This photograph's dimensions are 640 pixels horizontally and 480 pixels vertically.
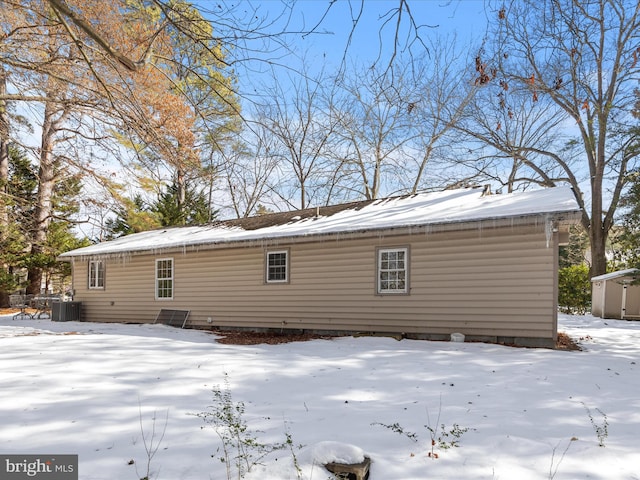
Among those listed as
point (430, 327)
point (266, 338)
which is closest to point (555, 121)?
point (430, 327)

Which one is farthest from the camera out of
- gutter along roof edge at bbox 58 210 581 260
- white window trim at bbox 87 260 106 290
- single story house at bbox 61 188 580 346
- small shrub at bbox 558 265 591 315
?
small shrub at bbox 558 265 591 315

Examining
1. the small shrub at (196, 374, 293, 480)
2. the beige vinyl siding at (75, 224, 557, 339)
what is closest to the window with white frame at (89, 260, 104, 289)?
the beige vinyl siding at (75, 224, 557, 339)

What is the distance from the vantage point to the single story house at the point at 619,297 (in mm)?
15977

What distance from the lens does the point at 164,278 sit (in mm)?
13539

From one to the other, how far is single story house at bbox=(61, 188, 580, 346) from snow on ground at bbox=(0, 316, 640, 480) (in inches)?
65.3

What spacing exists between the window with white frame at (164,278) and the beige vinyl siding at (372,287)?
0.23m

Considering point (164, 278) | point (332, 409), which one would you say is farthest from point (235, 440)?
point (164, 278)

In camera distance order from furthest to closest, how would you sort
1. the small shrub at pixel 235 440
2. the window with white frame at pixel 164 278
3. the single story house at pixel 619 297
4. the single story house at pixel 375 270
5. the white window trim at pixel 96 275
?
the single story house at pixel 619 297 < the white window trim at pixel 96 275 < the window with white frame at pixel 164 278 < the single story house at pixel 375 270 < the small shrub at pixel 235 440

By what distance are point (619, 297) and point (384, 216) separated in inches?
473

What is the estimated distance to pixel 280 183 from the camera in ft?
92.7

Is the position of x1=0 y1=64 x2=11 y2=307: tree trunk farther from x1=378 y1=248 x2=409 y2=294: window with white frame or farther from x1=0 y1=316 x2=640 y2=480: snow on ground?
x1=378 y1=248 x2=409 y2=294: window with white frame

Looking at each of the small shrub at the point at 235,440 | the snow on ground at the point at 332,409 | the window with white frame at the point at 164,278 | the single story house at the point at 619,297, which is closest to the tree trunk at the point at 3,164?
the window with white frame at the point at 164,278

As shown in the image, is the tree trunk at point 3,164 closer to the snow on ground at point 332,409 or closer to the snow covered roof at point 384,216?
the snow covered roof at point 384,216

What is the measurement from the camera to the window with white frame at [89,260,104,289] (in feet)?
49.8
